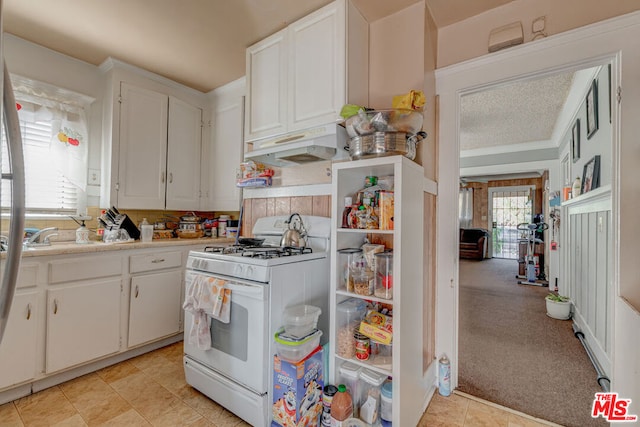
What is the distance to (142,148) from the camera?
9.17ft

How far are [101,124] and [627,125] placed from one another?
3.86m

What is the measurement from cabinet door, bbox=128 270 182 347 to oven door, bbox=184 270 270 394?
942 millimetres

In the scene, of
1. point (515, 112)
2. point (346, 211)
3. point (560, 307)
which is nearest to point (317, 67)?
point (346, 211)

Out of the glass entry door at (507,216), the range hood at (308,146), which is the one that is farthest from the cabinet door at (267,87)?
the glass entry door at (507,216)

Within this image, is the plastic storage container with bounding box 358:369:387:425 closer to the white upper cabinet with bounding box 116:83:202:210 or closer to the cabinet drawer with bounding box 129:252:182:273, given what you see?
the cabinet drawer with bounding box 129:252:182:273

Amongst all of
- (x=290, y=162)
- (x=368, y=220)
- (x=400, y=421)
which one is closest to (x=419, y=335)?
(x=400, y=421)

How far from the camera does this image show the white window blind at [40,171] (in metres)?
2.36

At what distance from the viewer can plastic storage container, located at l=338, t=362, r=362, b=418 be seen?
1.61 m

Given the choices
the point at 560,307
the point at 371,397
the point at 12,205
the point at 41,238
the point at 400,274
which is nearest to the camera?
the point at 12,205

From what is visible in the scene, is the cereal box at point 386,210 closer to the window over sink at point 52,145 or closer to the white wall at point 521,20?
the white wall at point 521,20

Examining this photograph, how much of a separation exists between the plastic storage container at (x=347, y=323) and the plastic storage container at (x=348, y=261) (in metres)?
0.12

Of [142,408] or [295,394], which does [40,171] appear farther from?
[295,394]

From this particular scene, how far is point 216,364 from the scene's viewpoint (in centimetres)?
177

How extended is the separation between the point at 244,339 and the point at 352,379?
0.64 metres
